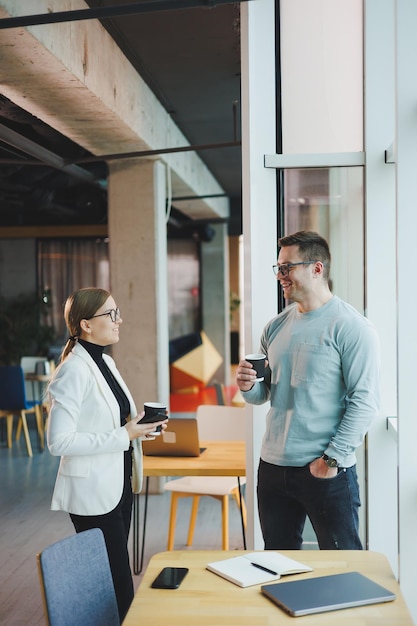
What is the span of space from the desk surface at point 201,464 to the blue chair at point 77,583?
1694mm

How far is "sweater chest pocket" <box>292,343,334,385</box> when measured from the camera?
292 cm

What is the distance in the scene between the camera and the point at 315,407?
2930 mm

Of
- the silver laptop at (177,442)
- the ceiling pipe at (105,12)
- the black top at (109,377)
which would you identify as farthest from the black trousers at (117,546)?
the ceiling pipe at (105,12)

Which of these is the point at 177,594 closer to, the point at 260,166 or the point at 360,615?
the point at 360,615

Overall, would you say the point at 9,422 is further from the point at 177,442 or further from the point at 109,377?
the point at 109,377

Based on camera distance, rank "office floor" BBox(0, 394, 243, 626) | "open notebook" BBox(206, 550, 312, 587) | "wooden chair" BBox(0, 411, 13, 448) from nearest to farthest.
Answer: "open notebook" BBox(206, 550, 312, 587) → "office floor" BBox(0, 394, 243, 626) → "wooden chair" BBox(0, 411, 13, 448)

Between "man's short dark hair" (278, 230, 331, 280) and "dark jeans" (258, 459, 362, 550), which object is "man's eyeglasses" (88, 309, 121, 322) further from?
"dark jeans" (258, 459, 362, 550)

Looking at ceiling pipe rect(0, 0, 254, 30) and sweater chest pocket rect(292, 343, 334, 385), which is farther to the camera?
ceiling pipe rect(0, 0, 254, 30)

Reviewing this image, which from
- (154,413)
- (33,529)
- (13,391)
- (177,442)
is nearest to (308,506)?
(154,413)

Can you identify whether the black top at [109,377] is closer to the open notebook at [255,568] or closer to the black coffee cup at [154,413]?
the black coffee cup at [154,413]

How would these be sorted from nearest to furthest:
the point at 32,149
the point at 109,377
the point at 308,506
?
the point at 308,506 < the point at 109,377 < the point at 32,149

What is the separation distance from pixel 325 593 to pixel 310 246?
57.2 inches

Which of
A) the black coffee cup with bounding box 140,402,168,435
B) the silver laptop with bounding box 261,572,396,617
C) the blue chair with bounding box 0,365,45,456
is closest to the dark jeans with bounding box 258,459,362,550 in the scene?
the black coffee cup with bounding box 140,402,168,435

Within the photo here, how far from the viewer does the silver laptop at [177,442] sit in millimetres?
4152
